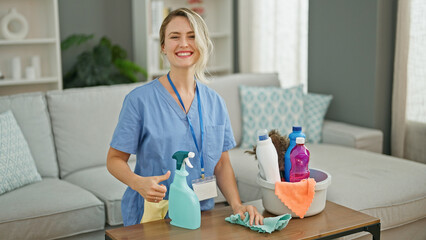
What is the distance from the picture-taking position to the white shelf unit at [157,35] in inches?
169

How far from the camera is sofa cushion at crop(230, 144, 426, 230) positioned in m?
2.42

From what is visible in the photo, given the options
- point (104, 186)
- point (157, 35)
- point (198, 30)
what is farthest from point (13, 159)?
point (157, 35)

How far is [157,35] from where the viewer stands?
4305 millimetres

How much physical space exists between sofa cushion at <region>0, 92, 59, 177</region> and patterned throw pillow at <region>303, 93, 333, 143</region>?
152cm

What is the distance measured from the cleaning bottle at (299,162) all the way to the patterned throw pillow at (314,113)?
1562 mm

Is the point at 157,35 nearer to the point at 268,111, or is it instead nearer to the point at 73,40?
the point at 73,40

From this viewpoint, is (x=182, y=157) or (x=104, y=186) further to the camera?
(x=104, y=186)

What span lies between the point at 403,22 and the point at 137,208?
2.14m

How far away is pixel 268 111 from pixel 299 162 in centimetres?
156

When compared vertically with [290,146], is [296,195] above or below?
below

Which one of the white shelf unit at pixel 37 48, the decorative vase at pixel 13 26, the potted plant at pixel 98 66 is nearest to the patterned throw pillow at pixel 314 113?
the potted plant at pixel 98 66

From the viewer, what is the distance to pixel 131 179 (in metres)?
1.69

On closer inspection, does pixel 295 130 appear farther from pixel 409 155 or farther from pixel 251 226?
pixel 409 155

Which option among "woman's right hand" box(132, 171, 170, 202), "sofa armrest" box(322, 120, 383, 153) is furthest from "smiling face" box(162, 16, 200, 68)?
"sofa armrest" box(322, 120, 383, 153)
